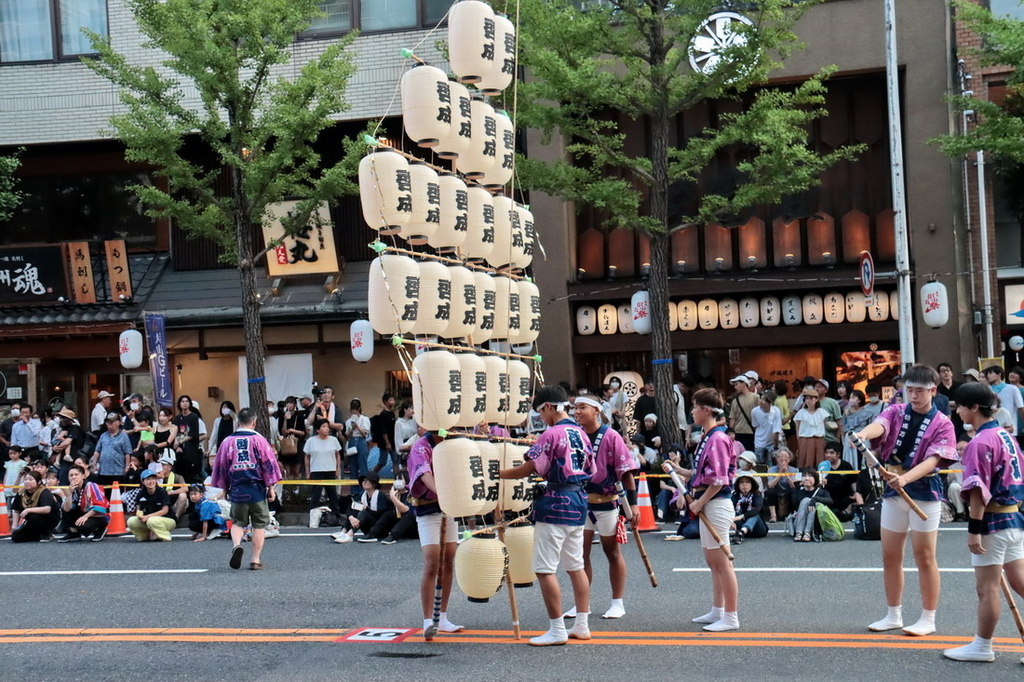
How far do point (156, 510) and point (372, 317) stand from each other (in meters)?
8.80

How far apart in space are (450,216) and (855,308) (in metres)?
13.8

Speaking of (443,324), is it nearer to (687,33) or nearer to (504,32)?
(504,32)

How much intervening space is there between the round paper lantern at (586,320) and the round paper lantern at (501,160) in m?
12.1

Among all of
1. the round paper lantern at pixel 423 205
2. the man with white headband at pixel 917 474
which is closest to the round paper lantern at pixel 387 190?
the round paper lantern at pixel 423 205

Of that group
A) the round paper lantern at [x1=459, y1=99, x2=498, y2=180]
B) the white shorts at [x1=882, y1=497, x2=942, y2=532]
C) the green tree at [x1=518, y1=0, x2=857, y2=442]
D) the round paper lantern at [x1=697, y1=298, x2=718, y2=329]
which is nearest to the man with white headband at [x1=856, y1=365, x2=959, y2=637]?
the white shorts at [x1=882, y1=497, x2=942, y2=532]

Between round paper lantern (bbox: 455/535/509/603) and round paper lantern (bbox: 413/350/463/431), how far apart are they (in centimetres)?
98

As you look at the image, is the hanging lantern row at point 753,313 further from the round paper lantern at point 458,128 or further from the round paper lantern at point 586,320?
the round paper lantern at point 458,128

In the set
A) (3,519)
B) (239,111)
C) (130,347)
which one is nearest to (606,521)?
(239,111)

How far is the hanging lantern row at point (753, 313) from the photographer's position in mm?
21516

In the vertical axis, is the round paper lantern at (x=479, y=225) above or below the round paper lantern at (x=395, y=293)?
above

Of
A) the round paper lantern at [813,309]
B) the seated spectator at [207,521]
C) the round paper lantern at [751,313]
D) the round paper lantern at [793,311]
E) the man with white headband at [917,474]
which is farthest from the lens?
the round paper lantern at [751,313]

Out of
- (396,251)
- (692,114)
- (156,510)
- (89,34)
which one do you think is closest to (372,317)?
(396,251)

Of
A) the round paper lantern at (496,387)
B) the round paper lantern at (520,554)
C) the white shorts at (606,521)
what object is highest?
the round paper lantern at (496,387)

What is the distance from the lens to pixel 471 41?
10703 mm
